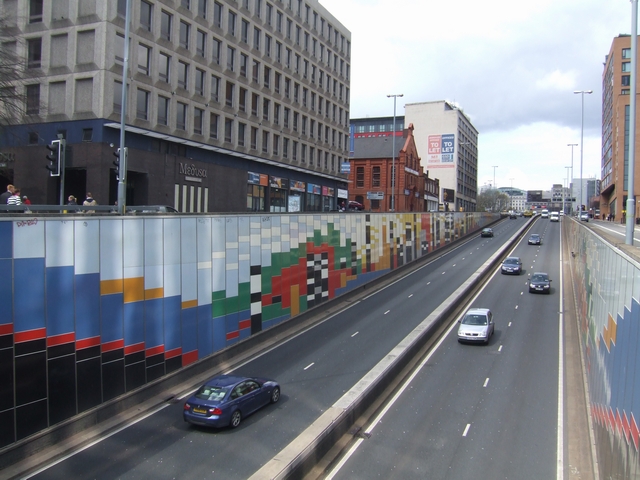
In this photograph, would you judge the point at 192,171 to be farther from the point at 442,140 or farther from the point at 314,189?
the point at 442,140

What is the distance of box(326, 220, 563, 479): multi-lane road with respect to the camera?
14.9 m

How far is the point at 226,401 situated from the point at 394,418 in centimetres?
586

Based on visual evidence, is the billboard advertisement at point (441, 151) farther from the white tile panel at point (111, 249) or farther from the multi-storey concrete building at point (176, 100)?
the white tile panel at point (111, 249)

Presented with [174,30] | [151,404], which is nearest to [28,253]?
[151,404]

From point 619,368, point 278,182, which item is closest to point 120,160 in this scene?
point 619,368

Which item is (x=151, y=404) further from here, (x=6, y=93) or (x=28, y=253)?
(x=6, y=93)

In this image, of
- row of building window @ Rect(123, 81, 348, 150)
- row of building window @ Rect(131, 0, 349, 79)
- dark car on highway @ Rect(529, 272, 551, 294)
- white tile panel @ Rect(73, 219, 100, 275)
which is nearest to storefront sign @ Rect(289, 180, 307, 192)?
row of building window @ Rect(123, 81, 348, 150)

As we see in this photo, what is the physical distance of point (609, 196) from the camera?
104 meters

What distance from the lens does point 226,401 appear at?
17188mm

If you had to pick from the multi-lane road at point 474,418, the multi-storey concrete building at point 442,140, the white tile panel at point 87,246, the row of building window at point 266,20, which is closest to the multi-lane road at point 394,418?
the multi-lane road at point 474,418

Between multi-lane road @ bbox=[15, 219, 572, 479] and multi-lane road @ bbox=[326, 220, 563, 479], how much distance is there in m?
0.04

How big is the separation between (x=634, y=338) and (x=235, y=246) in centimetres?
1958

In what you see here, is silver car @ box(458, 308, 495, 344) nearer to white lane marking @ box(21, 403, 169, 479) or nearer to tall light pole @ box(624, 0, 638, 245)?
tall light pole @ box(624, 0, 638, 245)

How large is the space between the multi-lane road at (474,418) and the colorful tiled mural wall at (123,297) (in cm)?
895
